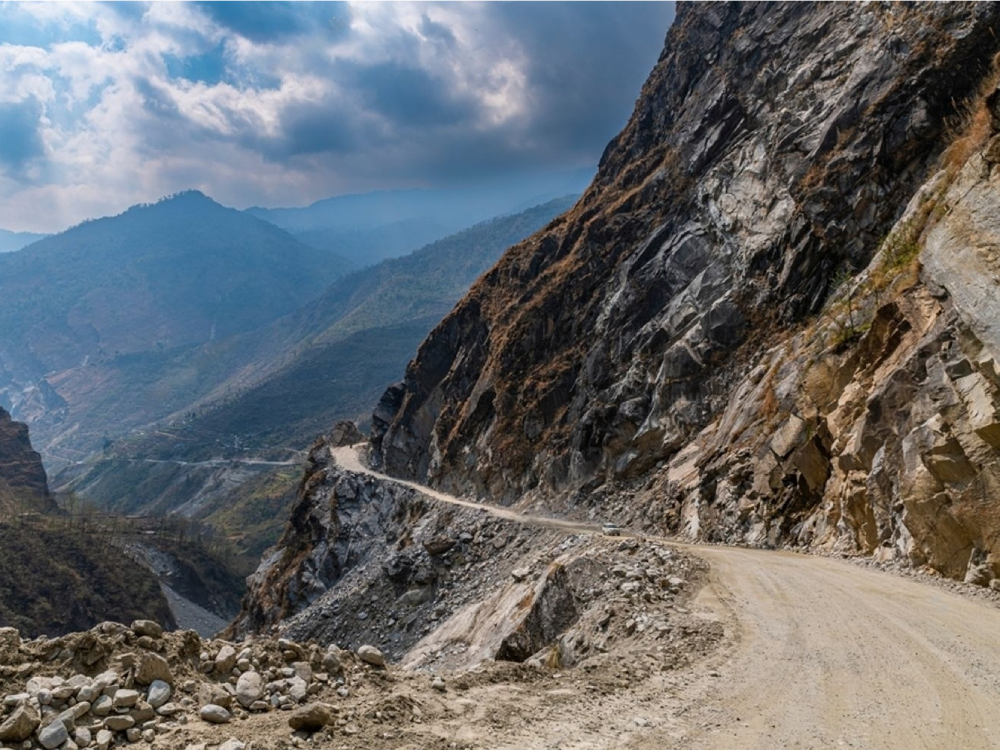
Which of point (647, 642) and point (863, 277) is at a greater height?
point (863, 277)

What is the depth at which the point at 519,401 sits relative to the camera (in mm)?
53969

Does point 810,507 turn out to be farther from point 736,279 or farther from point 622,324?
point 622,324

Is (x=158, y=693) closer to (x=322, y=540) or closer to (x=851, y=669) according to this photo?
(x=851, y=669)

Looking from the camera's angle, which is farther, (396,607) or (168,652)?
(396,607)

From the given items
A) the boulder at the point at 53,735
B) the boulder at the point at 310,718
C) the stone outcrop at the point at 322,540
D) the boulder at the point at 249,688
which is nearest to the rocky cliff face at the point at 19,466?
the stone outcrop at the point at 322,540

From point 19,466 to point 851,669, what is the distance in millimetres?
209961

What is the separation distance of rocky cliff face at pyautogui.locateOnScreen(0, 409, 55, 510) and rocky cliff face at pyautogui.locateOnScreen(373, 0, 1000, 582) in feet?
415

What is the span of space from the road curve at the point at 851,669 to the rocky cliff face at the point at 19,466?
6837 inches

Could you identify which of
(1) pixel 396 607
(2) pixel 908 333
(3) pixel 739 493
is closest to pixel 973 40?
(2) pixel 908 333

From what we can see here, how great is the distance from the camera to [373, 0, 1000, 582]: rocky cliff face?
14141 millimetres

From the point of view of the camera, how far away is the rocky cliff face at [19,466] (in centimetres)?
14373

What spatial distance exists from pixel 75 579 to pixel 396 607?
3016 inches

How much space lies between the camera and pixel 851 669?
27.2ft

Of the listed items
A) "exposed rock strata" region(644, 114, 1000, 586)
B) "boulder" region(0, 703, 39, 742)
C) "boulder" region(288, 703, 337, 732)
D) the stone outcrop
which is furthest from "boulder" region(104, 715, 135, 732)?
the stone outcrop
